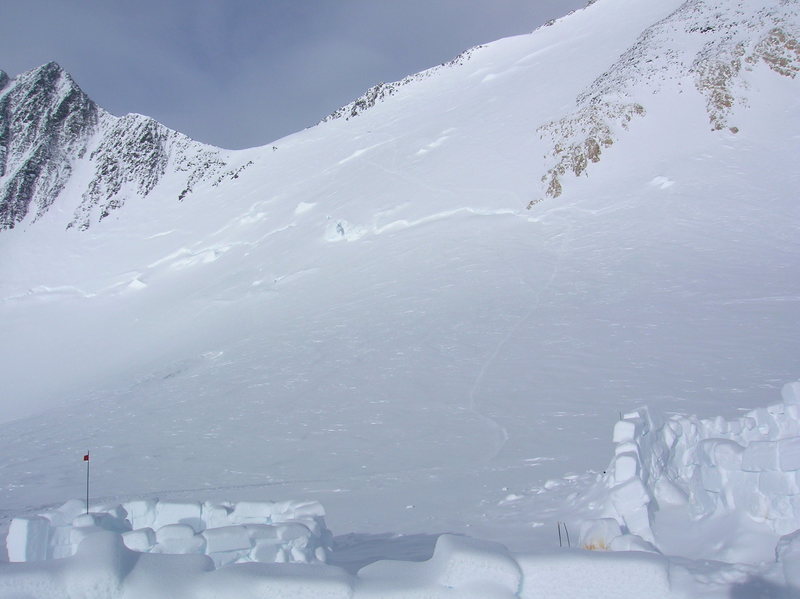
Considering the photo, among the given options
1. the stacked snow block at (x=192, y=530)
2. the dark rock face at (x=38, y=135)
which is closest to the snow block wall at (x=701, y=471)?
the stacked snow block at (x=192, y=530)

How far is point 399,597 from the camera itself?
291 centimetres

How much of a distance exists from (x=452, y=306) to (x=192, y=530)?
1309cm

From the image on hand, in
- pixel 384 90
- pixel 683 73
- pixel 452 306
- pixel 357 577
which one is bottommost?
pixel 357 577

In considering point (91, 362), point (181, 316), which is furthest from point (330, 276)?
point (91, 362)

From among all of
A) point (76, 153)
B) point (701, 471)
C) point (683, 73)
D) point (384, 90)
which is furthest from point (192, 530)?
point (76, 153)

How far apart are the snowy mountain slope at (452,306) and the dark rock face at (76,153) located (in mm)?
8883

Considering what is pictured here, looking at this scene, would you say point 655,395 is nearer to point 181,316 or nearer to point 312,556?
point 312,556

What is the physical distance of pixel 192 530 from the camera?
511 cm

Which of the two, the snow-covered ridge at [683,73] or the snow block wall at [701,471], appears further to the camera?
the snow-covered ridge at [683,73]

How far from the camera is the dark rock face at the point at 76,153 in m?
49.4

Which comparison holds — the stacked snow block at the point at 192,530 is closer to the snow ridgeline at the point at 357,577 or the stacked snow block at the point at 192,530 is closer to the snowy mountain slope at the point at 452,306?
the snow ridgeline at the point at 357,577

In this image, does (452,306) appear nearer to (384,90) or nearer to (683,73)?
(683,73)

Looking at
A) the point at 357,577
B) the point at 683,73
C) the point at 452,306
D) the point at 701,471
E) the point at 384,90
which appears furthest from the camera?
the point at 384,90

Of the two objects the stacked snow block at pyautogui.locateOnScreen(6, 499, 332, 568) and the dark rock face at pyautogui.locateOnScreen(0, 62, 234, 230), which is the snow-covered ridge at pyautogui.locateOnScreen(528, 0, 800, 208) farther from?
the dark rock face at pyautogui.locateOnScreen(0, 62, 234, 230)
